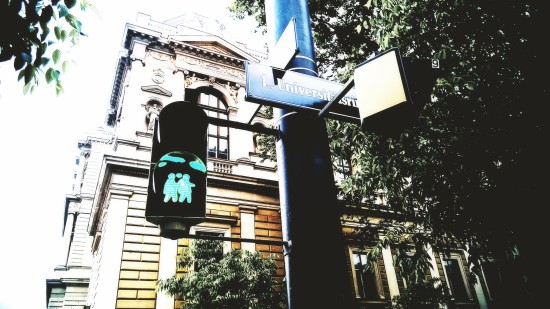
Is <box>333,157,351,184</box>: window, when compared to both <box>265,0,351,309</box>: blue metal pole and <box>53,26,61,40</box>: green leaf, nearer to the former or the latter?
<box>265,0,351,309</box>: blue metal pole

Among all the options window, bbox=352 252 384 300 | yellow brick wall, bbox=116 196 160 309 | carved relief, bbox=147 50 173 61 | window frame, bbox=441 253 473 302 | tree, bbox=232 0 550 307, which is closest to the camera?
tree, bbox=232 0 550 307

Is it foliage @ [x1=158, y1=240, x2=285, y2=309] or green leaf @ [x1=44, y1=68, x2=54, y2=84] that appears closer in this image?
green leaf @ [x1=44, y1=68, x2=54, y2=84]

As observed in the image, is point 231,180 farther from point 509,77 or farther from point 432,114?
point 509,77

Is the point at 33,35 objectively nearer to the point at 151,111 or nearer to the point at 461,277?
the point at 151,111

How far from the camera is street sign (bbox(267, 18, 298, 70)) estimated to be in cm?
247

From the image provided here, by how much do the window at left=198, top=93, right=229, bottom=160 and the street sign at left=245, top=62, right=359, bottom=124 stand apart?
12111 mm

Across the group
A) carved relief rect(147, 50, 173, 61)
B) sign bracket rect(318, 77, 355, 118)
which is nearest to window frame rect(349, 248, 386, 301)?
carved relief rect(147, 50, 173, 61)

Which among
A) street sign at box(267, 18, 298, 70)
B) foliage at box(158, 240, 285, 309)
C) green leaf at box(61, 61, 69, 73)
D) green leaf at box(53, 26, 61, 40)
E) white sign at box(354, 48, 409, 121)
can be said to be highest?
green leaf at box(53, 26, 61, 40)

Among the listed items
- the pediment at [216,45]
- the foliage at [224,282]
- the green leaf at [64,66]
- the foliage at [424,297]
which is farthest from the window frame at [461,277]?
the green leaf at [64,66]

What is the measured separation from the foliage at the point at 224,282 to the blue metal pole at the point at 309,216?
7257mm

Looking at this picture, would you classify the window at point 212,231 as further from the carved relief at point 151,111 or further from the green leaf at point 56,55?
the green leaf at point 56,55

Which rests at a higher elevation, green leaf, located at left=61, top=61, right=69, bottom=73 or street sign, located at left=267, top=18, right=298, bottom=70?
green leaf, located at left=61, top=61, right=69, bottom=73

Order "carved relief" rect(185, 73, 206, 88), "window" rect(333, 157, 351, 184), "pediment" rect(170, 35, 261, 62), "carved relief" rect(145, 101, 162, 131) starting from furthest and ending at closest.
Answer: "pediment" rect(170, 35, 261, 62), "carved relief" rect(185, 73, 206, 88), "carved relief" rect(145, 101, 162, 131), "window" rect(333, 157, 351, 184)

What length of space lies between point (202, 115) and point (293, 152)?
29.6 inches
